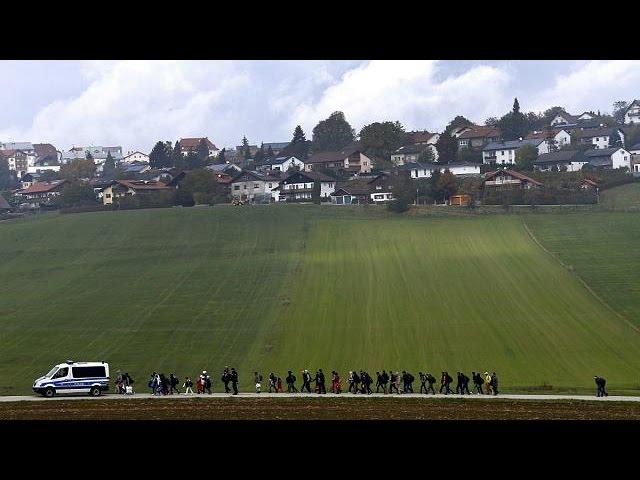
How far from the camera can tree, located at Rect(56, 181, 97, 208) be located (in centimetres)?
8075

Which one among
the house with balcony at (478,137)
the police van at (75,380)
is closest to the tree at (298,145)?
the house with balcony at (478,137)

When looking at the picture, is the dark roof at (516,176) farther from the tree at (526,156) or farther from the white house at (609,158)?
the white house at (609,158)

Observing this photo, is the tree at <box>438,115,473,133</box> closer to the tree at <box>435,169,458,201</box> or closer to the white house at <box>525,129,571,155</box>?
the white house at <box>525,129,571,155</box>

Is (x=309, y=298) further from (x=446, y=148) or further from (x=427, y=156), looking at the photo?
(x=446, y=148)

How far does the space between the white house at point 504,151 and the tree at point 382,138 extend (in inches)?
432

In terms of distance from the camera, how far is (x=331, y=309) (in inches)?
1695

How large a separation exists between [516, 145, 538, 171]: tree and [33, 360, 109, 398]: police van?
69857mm

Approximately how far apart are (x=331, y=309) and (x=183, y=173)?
42.7m

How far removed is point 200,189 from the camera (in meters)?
80.1

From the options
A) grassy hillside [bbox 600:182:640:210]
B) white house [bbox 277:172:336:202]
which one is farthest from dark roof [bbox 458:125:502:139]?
grassy hillside [bbox 600:182:640:210]

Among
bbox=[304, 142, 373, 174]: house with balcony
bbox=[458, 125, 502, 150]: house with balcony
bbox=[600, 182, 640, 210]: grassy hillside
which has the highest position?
bbox=[458, 125, 502, 150]: house with balcony

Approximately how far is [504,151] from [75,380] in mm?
84881
